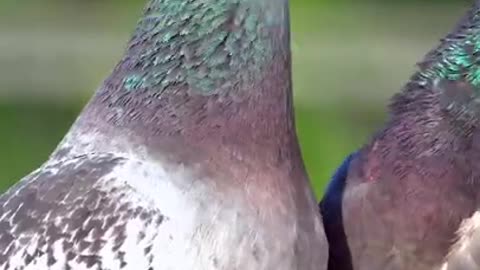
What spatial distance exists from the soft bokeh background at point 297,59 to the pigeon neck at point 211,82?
17.3 feet

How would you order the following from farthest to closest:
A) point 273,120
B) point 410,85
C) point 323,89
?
1. point 323,89
2. point 410,85
3. point 273,120

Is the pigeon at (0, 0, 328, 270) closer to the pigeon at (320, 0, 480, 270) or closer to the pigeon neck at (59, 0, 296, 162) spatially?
the pigeon neck at (59, 0, 296, 162)

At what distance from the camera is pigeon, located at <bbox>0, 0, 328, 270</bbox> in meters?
3.18

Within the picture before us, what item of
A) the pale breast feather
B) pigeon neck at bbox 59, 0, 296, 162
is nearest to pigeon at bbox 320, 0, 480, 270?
the pale breast feather

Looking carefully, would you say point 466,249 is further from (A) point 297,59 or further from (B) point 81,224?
(A) point 297,59

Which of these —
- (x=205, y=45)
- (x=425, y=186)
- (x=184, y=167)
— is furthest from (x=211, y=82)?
Answer: (x=425, y=186)

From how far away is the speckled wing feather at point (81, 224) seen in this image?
3186 mm

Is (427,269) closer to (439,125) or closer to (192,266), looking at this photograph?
(439,125)

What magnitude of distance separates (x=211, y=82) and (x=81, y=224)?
48 centimetres

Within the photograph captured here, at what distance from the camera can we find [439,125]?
11.5 ft

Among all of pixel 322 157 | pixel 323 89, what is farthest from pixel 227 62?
pixel 323 89

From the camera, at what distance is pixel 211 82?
337cm

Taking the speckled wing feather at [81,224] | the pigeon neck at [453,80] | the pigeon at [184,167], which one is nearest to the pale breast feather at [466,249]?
the pigeon neck at [453,80]

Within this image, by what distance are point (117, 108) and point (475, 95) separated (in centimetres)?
91
